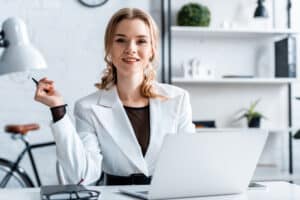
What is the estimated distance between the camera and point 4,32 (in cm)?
107

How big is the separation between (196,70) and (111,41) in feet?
4.76

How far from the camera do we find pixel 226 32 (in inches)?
126

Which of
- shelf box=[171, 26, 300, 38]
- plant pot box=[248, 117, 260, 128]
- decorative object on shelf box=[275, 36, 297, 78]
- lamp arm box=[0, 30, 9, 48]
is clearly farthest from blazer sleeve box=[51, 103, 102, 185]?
decorative object on shelf box=[275, 36, 297, 78]

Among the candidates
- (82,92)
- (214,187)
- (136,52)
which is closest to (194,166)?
(214,187)

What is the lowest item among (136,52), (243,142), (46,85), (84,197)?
(84,197)

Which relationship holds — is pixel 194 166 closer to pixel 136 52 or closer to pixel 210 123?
pixel 136 52

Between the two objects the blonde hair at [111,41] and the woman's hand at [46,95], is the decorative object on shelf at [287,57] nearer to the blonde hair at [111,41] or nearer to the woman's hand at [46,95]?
the blonde hair at [111,41]

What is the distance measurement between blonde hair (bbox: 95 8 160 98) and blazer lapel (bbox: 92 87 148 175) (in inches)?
2.1

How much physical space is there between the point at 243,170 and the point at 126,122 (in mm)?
556

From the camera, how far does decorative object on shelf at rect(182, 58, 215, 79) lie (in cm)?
322

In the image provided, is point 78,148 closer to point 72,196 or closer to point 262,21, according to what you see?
point 72,196

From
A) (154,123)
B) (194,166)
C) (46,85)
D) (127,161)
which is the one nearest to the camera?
(194,166)

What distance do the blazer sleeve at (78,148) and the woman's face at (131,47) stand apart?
0.20 m

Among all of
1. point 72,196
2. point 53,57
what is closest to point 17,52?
point 72,196
